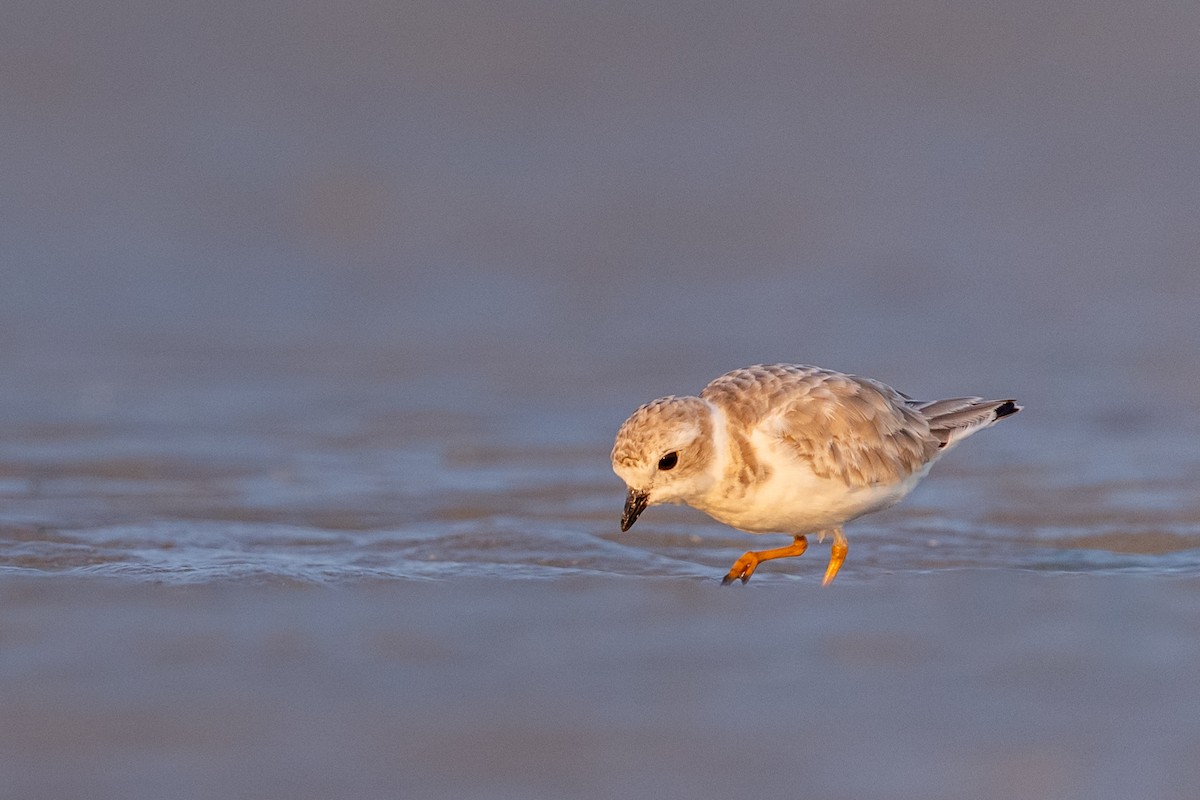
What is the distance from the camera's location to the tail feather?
8203 millimetres

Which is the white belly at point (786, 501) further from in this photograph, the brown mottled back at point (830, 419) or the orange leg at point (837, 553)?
the orange leg at point (837, 553)

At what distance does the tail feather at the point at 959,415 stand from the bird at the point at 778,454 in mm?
115

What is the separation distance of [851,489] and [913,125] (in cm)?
1103

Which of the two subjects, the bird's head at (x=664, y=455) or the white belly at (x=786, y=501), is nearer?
the bird's head at (x=664, y=455)

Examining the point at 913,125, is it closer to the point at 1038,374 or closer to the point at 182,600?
the point at 1038,374

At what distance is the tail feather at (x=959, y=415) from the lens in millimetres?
8203

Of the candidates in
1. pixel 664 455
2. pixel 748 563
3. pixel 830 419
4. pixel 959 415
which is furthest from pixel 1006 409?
pixel 664 455

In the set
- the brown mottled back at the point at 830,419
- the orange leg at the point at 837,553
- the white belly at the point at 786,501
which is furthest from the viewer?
the orange leg at the point at 837,553

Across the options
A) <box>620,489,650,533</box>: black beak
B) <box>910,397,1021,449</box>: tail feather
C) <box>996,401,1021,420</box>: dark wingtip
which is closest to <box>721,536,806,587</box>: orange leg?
<box>620,489,650,533</box>: black beak

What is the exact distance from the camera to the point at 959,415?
8289 mm

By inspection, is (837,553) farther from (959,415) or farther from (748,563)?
(959,415)

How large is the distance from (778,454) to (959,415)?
5.25ft

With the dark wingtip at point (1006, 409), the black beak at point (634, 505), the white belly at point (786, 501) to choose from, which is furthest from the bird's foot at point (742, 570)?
the dark wingtip at point (1006, 409)

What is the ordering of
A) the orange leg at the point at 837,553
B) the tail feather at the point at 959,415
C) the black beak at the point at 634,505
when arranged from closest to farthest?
the black beak at the point at 634,505, the orange leg at the point at 837,553, the tail feather at the point at 959,415
